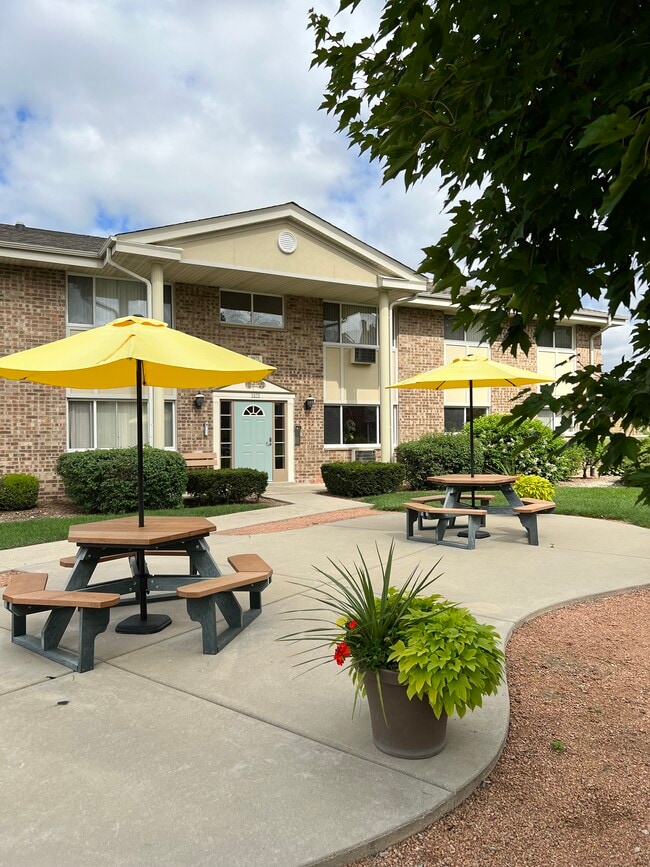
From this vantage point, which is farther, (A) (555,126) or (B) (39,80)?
(B) (39,80)

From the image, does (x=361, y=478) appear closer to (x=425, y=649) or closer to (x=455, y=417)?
(x=455, y=417)

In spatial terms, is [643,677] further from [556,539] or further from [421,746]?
[556,539]

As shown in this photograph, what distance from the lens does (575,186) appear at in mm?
1909

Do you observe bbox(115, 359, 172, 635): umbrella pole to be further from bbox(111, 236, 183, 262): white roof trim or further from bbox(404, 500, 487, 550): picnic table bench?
bbox(111, 236, 183, 262): white roof trim

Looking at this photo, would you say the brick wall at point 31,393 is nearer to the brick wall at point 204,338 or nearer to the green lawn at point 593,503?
the brick wall at point 204,338

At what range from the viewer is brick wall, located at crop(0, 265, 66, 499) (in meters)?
14.6

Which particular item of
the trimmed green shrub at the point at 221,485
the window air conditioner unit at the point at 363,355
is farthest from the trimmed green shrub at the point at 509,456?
the trimmed green shrub at the point at 221,485

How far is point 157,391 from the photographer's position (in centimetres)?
1440

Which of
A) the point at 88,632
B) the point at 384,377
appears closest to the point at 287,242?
the point at 384,377

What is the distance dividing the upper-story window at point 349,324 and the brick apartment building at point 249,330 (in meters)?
0.04

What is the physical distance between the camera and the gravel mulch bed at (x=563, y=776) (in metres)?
2.43

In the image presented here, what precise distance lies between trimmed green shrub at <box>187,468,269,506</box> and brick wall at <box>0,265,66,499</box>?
11.4ft

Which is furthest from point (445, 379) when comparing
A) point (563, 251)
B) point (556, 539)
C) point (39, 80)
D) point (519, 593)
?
point (39, 80)

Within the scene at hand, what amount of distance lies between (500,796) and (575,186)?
2.51 metres
